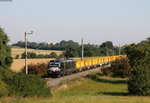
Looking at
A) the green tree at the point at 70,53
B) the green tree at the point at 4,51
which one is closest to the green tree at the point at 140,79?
the green tree at the point at 4,51

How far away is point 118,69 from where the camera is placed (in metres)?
75.8

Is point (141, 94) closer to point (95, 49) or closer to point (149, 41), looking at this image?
point (149, 41)

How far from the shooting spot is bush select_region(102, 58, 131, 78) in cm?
7489

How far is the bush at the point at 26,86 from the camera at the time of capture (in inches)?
1094

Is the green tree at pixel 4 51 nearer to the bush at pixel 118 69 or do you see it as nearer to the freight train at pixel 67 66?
the freight train at pixel 67 66

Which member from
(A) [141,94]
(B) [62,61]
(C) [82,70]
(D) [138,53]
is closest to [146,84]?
(A) [141,94]

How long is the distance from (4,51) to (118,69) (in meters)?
37.7

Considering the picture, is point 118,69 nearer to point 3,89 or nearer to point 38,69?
point 38,69

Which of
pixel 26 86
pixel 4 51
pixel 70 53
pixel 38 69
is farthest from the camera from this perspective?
pixel 70 53

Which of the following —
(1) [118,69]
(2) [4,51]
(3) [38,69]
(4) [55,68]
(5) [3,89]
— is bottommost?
(1) [118,69]

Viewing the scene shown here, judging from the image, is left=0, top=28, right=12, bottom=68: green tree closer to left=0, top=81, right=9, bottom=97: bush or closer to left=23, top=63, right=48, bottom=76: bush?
left=0, top=81, right=9, bottom=97: bush

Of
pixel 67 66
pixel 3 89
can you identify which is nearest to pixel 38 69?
pixel 67 66

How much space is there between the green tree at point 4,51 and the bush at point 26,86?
11.6 m

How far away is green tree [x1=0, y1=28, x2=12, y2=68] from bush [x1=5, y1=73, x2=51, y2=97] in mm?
11600
